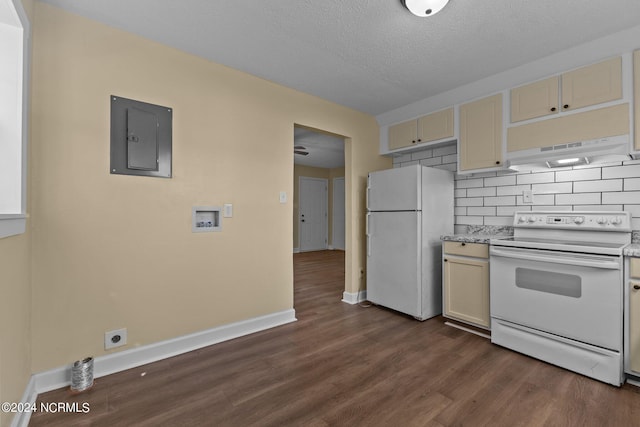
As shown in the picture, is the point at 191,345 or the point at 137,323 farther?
the point at 191,345

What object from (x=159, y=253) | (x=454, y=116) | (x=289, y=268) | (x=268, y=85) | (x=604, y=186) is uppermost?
(x=268, y=85)

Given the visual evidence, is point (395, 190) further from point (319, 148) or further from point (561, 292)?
point (319, 148)

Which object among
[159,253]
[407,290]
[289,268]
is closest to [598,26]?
[407,290]

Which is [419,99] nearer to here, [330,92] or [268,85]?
[330,92]

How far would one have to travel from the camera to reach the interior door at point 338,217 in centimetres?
836

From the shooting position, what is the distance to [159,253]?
2174 mm

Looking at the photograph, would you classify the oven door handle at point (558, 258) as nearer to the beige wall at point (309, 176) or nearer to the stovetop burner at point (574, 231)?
the stovetop burner at point (574, 231)

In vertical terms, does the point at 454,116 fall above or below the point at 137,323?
above

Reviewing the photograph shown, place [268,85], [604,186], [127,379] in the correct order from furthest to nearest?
1. [268,85]
2. [604,186]
3. [127,379]

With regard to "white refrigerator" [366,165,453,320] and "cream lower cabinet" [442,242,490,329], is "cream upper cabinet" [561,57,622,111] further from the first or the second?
"cream lower cabinet" [442,242,490,329]

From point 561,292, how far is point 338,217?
6535 mm

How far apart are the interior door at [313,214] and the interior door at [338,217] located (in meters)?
0.26

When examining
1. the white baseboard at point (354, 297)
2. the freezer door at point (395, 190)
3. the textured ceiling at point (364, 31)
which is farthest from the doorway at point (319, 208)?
the textured ceiling at point (364, 31)

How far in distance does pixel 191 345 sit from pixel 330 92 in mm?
2695
